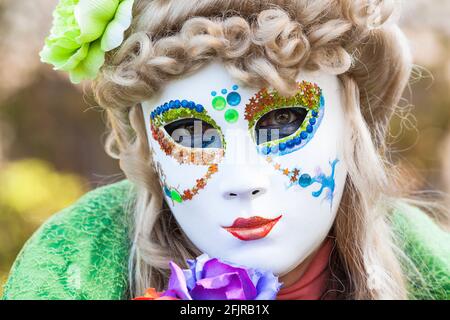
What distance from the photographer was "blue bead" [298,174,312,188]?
1531mm

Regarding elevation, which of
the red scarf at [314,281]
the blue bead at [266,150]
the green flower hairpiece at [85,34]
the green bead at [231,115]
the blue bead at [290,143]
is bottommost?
the red scarf at [314,281]

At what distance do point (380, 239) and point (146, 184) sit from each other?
0.60 meters

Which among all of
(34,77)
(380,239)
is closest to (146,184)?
(380,239)

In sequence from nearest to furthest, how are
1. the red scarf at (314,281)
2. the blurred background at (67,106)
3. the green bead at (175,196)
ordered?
the green bead at (175,196)
the red scarf at (314,281)
the blurred background at (67,106)

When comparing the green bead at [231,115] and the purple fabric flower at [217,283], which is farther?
the green bead at [231,115]

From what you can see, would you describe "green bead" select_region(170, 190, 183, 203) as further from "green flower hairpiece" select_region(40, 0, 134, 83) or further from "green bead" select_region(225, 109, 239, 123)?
"green flower hairpiece" select_region(40, 0, 134, 83)

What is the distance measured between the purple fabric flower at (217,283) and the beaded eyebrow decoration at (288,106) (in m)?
0.26

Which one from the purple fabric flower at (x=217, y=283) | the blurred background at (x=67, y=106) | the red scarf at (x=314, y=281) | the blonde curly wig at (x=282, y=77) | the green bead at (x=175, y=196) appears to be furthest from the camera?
the blurred background at (x=67, y=106)

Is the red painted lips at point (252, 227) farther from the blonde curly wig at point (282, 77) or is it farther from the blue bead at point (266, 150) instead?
the blonde curly wig at point (282, 77)

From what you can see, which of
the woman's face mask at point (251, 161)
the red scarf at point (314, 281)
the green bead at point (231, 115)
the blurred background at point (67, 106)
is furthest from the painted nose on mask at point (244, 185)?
the blurred background at point (67, 106)

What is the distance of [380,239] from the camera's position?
1762 mm

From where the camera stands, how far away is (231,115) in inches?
59.7

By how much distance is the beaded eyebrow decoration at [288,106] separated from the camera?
152 cm

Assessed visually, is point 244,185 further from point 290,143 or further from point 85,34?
point 85,34
